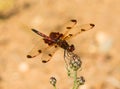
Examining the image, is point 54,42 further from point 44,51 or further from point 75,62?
point 75,62

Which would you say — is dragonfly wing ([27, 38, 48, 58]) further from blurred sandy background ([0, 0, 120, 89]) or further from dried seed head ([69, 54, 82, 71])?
blurred sandy background ([0, 0, 120, 89])

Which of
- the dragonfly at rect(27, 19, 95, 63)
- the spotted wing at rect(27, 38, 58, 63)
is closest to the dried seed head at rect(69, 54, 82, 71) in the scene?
the dragonfly at rect(27, 19, 95, 63)

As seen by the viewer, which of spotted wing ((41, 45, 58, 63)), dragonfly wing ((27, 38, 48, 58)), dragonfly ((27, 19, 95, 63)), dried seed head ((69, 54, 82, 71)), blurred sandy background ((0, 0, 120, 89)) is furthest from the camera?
blurred sandy background ((0, 0, 120, 89))

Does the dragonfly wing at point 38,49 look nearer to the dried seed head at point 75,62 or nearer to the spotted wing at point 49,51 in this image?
the spotted wing at point 49,51

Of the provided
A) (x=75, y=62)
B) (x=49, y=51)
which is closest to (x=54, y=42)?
(x=49, y=51)

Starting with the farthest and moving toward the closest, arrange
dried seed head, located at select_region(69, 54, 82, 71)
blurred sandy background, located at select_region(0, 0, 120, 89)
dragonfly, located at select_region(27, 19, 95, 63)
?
blurred sandy background, located at select_region(0, 0, 120, 89)
dragonfly, located at select_region(27, 19, 95, 63)
dried seed head, located at select_region(69, 54, 82, 71)

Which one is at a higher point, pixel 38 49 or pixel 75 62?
pixel 75 62

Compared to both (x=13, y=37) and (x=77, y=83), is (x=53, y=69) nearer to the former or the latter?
(x=13, y=37)

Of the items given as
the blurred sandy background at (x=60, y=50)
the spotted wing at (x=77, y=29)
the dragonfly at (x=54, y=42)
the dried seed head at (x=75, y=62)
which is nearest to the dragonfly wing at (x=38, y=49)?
the dragonfly at (x=54, y=42)
